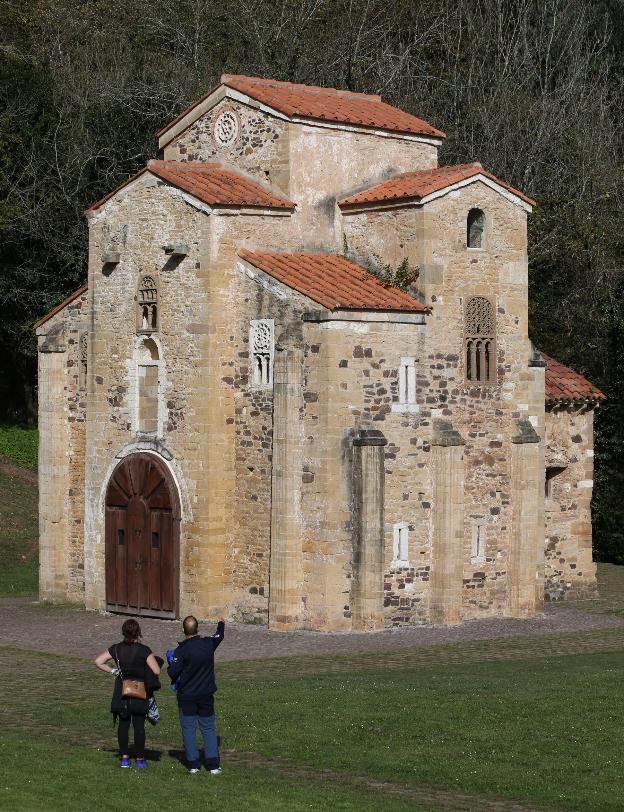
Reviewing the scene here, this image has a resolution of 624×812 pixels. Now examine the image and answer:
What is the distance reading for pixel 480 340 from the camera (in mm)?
32656

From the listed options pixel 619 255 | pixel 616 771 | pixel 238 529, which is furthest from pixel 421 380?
pixel 619 255

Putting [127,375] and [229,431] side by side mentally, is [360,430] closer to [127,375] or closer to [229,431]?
[229,431]

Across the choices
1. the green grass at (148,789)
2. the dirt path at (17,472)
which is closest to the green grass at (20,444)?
the dirt path at (17,472)

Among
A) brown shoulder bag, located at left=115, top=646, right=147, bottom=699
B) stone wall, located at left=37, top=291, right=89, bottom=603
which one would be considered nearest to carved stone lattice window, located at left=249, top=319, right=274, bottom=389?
stone wall, located at left=37, top=291, right=89, bottom=603

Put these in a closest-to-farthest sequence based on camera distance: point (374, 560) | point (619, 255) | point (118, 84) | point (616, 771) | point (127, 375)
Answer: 1. point (616, 771)
2. point (374, 560)
3. point (127, 375)
4. point (619, 255)
5. point (118, 84)

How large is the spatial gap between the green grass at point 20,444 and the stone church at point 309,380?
1927 cm

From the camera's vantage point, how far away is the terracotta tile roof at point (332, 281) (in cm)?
3058

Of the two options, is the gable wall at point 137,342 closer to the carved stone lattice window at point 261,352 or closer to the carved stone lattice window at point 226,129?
the carved stone lattice window at point 261,352

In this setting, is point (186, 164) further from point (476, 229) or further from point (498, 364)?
point (498, 364)

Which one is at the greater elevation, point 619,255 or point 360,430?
point 619,255

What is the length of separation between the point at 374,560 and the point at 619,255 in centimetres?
2144

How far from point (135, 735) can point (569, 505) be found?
19228mm

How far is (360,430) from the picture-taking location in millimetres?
30484

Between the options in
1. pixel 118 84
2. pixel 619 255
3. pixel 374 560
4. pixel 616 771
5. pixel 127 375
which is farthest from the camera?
pixel 118 84
